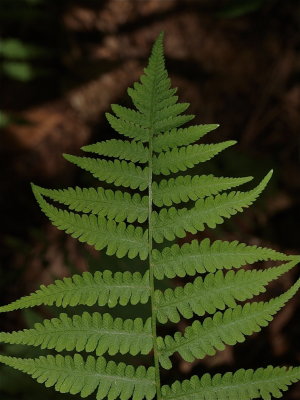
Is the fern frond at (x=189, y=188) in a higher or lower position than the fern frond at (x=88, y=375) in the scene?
higher

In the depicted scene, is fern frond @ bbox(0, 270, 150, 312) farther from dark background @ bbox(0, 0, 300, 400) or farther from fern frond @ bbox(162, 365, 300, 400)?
dark background @ bbox(0, 0, 300, 400)

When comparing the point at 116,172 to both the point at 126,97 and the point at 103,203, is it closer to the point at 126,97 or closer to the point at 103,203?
the point at 103,203

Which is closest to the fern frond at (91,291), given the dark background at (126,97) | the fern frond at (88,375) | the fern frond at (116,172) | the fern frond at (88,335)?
the fern frond at (88,335)

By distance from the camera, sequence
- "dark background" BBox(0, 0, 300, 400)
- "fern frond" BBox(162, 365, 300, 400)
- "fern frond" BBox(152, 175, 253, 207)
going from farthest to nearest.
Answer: "dark background" BBox(0, 0, 300, 400)
"fern frond" BBox(152, 175, 253, 207)
"fern frond" BBox(162, 365, 300, 400)

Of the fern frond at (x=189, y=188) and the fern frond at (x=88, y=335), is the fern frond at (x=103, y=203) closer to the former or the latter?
the fern frond at (x=189, y=188)

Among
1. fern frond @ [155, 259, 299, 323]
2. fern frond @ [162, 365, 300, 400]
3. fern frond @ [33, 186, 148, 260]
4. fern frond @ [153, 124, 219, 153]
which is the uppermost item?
fern frond @ [153, 124, 219, 153]

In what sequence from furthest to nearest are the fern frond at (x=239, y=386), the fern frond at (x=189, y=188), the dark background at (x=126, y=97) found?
the dark background at (x=126, y=97)
the fern frond at (x=189, y=188)
the fern frond at (x=239, y=386)

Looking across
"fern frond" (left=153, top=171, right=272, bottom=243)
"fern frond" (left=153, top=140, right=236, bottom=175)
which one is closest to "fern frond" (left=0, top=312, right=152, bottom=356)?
"fern frond" (left=153, top=171, right=272, bottom=243)
